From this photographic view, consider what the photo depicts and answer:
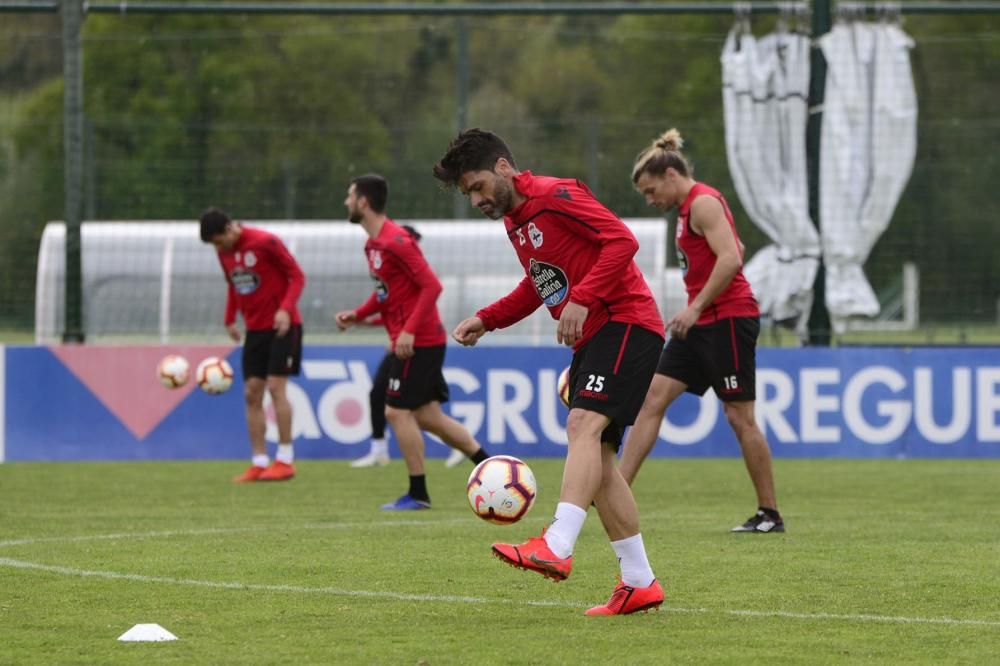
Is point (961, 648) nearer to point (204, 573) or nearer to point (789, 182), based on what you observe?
point (204, 573)

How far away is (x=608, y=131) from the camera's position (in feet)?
60.2

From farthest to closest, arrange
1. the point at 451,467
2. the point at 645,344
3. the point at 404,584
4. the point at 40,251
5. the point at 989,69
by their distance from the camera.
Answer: the point at 989,69
the point at 40,251
the point at 451,467
the point at 404,584
the point at 645,344

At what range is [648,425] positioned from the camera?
31.8 ft

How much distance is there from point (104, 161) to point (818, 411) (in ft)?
27.0

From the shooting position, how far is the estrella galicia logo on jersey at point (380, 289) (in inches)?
455

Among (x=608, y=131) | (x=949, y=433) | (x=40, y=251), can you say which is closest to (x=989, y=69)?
(x=608, y=131)

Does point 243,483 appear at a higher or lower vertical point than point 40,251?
lower

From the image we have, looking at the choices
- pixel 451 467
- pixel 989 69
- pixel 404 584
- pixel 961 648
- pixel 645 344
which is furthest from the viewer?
pixel 989 69

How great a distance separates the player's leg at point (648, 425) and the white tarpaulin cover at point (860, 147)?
20.4 feet

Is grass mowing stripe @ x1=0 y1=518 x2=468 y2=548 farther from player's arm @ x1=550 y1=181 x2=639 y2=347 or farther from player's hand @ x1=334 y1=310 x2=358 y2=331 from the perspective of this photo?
player's arm @ x1=550 y1=181 x2=639 y2=347

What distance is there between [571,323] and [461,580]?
5.63 feet

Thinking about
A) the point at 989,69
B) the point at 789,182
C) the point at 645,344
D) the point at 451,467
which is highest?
the point at 989,69

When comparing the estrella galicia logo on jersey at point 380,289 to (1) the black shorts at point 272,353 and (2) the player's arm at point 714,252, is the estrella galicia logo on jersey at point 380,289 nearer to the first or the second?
(1) the black shorts at point 272,353

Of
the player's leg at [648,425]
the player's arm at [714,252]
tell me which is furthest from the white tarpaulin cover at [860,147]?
the player's arm at [714,252]
